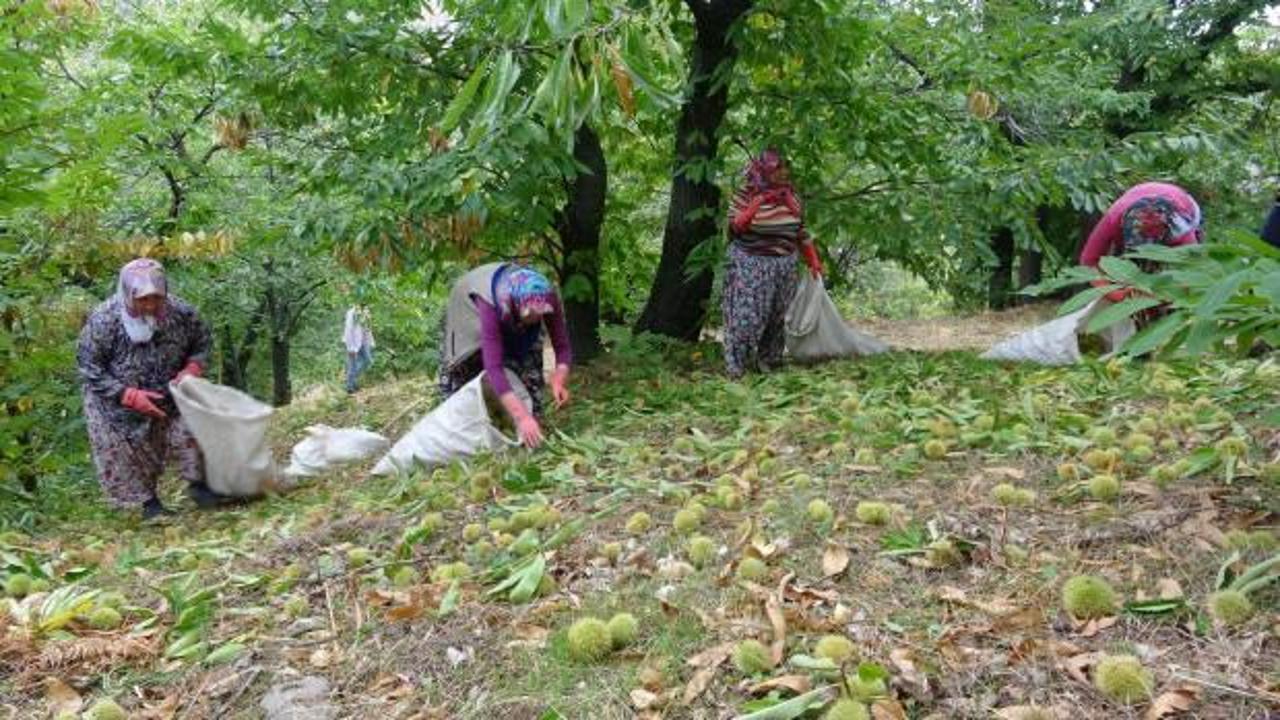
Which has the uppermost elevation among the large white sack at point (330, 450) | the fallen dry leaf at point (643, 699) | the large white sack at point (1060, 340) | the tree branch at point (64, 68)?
the tree branch at point (64, 68)

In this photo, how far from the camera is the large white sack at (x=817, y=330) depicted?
600cm

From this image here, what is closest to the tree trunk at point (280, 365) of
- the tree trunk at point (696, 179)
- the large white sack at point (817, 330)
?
the tree trunk at point (696, 179)

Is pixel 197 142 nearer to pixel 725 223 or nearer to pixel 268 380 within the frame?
pixel 725 223

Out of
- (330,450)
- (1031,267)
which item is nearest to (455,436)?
(330,450)

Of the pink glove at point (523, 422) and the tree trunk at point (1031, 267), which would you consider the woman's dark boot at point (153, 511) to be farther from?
the tree trunk at point (1031, 267)

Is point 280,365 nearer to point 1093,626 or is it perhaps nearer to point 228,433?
point 228,433

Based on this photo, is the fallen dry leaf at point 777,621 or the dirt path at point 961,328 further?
the dirt path at point 961,328

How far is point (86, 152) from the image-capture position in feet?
14.5

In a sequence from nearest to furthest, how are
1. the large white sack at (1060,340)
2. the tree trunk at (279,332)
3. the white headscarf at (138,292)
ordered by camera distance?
the white headscarf at (138,292) < the large white sack at (1060,340) < the tree trunk at (279,332)

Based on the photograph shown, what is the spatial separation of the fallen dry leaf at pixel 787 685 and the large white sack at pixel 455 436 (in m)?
2.67

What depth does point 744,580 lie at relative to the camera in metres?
2.42

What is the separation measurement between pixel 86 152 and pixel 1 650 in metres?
2.80

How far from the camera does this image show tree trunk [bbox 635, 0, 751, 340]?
19.0 ft

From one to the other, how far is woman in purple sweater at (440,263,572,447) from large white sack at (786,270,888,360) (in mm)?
1869
